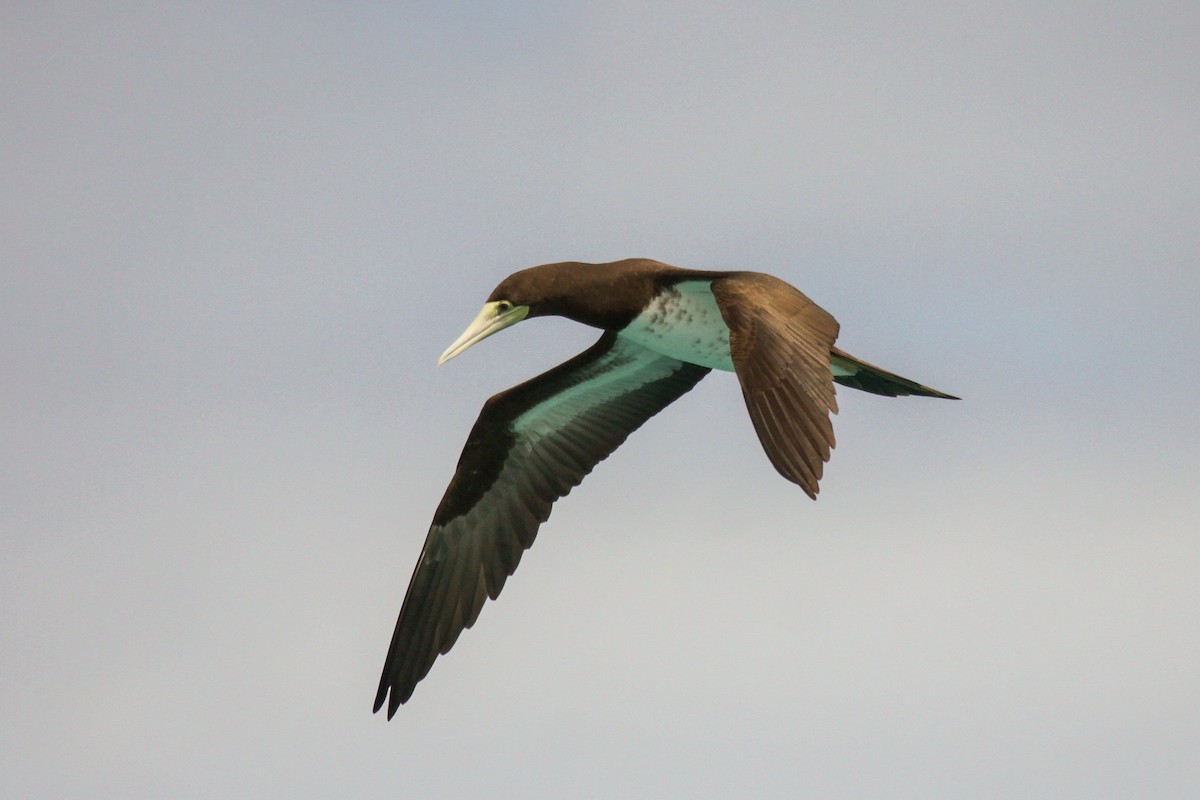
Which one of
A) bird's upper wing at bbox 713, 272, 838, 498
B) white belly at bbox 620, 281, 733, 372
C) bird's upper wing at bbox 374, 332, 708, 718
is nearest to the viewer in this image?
bird's upper wing at bbox 713, 272, 838, 498

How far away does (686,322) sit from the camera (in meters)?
18.5

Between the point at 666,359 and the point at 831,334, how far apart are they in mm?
5178

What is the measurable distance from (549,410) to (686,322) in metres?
3.21

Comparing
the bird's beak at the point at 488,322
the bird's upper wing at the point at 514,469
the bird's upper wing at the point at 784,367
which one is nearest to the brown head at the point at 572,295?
the bird's beak at the point at 488,322

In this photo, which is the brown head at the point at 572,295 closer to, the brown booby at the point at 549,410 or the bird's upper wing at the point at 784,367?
the brown booby at the point at 549,410

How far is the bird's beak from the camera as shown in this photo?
730 inches

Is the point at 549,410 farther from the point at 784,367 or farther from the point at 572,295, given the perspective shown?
the point at 784,367

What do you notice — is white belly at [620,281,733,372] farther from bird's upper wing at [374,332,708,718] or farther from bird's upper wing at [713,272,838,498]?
bird's upper wing at [374,332,708,718]

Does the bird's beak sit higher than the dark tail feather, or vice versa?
the bird's beak

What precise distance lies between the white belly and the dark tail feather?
119 centimetres

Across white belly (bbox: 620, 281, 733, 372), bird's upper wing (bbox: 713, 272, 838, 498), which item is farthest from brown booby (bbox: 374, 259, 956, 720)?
bird's upper wing (bbox: 713, 272, 838, 498)

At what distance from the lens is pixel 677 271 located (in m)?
18.0

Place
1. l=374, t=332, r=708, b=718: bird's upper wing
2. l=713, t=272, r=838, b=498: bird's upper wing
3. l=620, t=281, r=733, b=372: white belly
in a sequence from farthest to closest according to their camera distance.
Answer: l=374, t=332, r=708, b=718: bird's upper wing → l=620, t=281, r=733, b=372: white belly → l=713, t=272, r=838, b=498: bird's upper wing

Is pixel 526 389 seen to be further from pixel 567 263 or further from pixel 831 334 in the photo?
pixel 831 334
